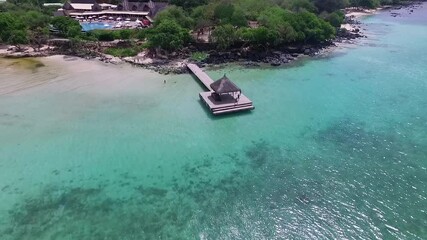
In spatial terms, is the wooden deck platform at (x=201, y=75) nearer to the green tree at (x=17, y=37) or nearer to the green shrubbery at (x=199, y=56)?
the green shrubbery at (x=199, y=56)

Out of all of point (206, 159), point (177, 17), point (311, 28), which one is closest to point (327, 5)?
point (311, 28)

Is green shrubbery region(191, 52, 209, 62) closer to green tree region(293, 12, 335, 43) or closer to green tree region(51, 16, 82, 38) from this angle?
green tree region(293, 12, 335, 43)

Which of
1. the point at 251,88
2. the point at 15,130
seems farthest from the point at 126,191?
the point at 251,88

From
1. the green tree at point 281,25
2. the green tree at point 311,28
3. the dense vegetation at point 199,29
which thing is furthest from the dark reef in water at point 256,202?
the green tree at point 311,28

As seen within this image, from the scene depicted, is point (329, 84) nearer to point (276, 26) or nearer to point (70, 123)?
point (276, 26)

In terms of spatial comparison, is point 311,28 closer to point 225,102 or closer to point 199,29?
point 199,29

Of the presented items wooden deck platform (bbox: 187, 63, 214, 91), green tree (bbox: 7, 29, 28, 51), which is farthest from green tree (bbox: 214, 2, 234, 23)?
green tree (bbox: 7, 29, 28, 51)
